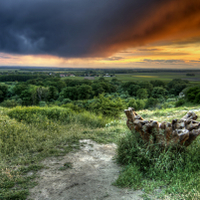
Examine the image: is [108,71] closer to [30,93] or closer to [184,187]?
[30,93]

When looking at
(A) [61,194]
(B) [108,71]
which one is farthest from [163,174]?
(B) [108,71]

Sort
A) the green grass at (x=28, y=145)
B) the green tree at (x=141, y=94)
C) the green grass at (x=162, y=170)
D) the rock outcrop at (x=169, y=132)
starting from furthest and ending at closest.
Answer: the green tree at (x=141, y=94)
the rock outcrop at (x=169, y=132)
the green grass at (x=28, y=145)
the green grass at (x=162, y=170)

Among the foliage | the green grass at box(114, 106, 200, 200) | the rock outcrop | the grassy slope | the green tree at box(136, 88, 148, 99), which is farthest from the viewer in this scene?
the green tree at box(136, 88, 148, 99)

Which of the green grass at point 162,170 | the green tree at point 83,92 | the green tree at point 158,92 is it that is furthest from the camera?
the green tree at point 83,92

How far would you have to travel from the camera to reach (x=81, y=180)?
365 cm

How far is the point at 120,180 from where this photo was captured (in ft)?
11.5

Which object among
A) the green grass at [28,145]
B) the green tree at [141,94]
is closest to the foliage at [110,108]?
the green grass at [28,145]

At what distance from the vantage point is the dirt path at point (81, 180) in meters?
3.06

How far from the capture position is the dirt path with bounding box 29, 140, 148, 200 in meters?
3.06

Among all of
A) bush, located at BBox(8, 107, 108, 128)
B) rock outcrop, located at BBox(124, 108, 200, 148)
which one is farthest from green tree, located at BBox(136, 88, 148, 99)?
rock outcrop, located at BBox(124, 108, 200, 148)

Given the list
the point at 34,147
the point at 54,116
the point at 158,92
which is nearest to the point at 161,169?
the point at 34,147

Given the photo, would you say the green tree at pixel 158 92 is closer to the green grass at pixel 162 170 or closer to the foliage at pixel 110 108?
the foliage at pixel 110 108

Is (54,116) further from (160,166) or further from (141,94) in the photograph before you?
(141,94)

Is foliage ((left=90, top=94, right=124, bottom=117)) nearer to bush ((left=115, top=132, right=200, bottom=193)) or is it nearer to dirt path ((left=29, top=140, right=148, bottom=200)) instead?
dirt path ((left=29, top=140, right=148, bottom=200))
